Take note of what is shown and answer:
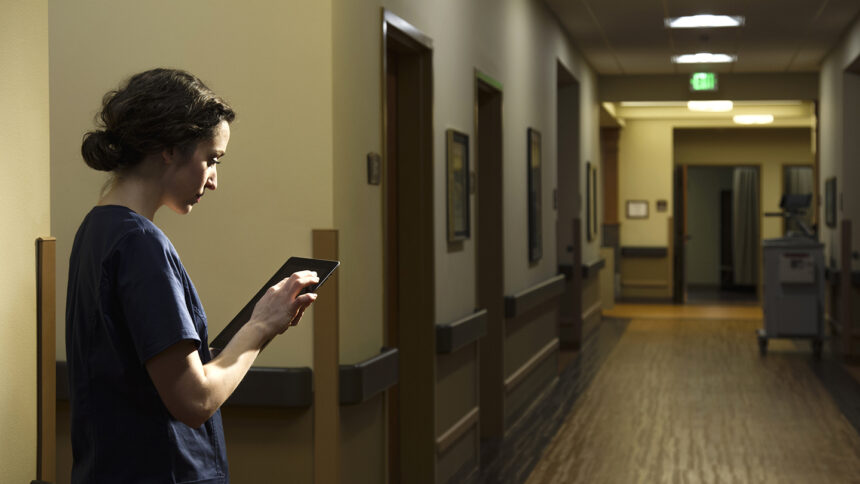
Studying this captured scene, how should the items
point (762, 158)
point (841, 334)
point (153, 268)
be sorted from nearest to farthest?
point (153, 268), point (841, 334), point (762, 158)

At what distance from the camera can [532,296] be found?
6645 millimetres

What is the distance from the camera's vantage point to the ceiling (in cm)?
789

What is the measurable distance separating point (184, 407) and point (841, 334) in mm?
8742

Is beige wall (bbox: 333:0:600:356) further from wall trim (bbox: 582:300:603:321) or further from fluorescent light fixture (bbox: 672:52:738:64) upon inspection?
wall trim (bbox: 582:300:603:321)

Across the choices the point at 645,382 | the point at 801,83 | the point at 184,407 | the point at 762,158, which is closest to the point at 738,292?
the point at 762,158

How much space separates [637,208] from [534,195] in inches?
328

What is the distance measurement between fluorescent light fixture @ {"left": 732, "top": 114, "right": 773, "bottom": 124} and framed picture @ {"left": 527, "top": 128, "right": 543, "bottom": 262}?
25.4ft

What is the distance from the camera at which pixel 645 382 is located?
25.8 ft

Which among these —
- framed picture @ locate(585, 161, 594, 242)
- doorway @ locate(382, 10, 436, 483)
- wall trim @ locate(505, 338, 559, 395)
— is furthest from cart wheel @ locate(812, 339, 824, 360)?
doorway @ locate(382, 10, 436, 483)

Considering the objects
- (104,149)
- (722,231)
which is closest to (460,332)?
(104,149)

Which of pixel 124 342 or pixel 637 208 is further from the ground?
pixel 637 208

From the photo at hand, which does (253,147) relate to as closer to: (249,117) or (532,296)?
(249,117)

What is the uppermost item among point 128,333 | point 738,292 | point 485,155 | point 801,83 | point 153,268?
point 801,83

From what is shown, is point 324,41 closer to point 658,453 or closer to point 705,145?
point 658,453
